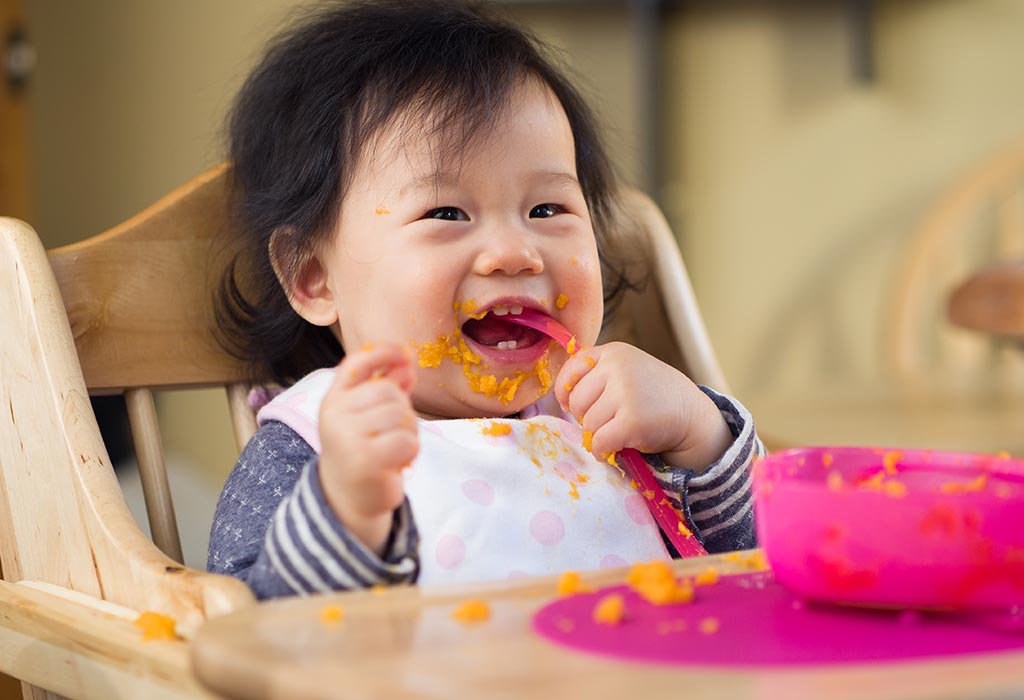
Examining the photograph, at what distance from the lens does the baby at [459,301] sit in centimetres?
81

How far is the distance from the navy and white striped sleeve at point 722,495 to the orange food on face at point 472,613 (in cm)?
35

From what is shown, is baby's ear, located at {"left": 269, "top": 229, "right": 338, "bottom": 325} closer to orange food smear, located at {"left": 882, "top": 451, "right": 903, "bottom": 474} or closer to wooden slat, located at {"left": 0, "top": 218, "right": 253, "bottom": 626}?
wooden slat, located at {"left": 0, "top": 218, "right": 253, "bottom": 626}

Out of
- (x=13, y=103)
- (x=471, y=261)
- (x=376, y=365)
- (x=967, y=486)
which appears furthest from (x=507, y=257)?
(x=13, y=103)

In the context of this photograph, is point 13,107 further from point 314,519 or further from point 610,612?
point 610,612

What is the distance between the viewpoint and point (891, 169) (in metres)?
2.93

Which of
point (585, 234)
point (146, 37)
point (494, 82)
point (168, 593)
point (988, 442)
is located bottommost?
point (988, 442)

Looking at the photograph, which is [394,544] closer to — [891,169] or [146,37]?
[146,37]

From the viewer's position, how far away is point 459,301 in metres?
0.85

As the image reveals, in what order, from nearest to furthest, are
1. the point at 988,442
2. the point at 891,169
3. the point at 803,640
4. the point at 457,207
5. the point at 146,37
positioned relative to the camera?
the point at 803,640
the point at 457,207
the point at 988,442
the point at 146,37
the point at 891,169

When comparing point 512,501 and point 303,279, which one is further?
point 303,279

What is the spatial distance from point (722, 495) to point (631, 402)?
0.36 ft

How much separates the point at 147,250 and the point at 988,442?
4.55 ft

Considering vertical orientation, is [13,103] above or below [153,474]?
above

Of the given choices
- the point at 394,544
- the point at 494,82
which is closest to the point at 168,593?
the point at 394,544
